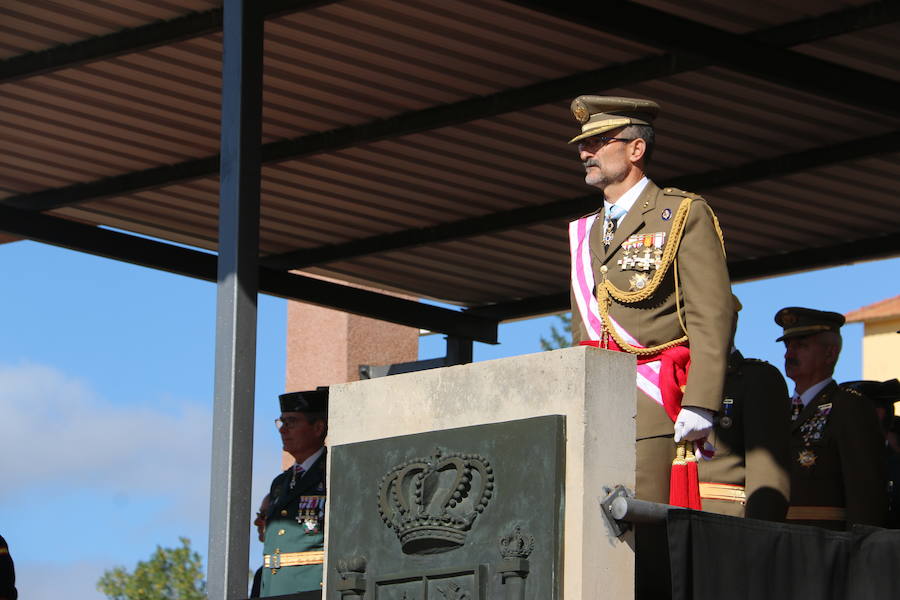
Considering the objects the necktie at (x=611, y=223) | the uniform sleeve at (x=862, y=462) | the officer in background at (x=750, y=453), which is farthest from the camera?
the uniform sleeve at (x=862, y=462)

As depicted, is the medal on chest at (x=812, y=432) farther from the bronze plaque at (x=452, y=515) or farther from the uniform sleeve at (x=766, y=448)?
the bronze plaque at (x=452, y=515)

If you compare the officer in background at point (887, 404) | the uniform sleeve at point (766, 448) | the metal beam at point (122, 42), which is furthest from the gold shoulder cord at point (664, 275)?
the metal beam at point (122, 42)

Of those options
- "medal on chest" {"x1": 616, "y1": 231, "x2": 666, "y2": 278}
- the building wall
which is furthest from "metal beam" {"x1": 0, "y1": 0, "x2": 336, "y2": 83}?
the building wall

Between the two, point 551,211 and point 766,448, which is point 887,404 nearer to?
point 766,448

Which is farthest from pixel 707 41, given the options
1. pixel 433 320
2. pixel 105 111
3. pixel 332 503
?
pixel 433 320

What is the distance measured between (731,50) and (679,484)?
503cm

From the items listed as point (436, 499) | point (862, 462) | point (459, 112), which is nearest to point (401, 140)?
point (459, 112)

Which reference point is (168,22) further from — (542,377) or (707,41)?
(542,377)

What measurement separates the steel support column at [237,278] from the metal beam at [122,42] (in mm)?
384

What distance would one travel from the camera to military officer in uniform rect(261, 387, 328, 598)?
10578 millimetres

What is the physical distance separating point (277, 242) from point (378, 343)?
23.5ft

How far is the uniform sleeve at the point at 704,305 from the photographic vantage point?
6129 mm

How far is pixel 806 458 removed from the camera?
9352mm

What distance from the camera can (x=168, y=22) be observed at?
1098cm
